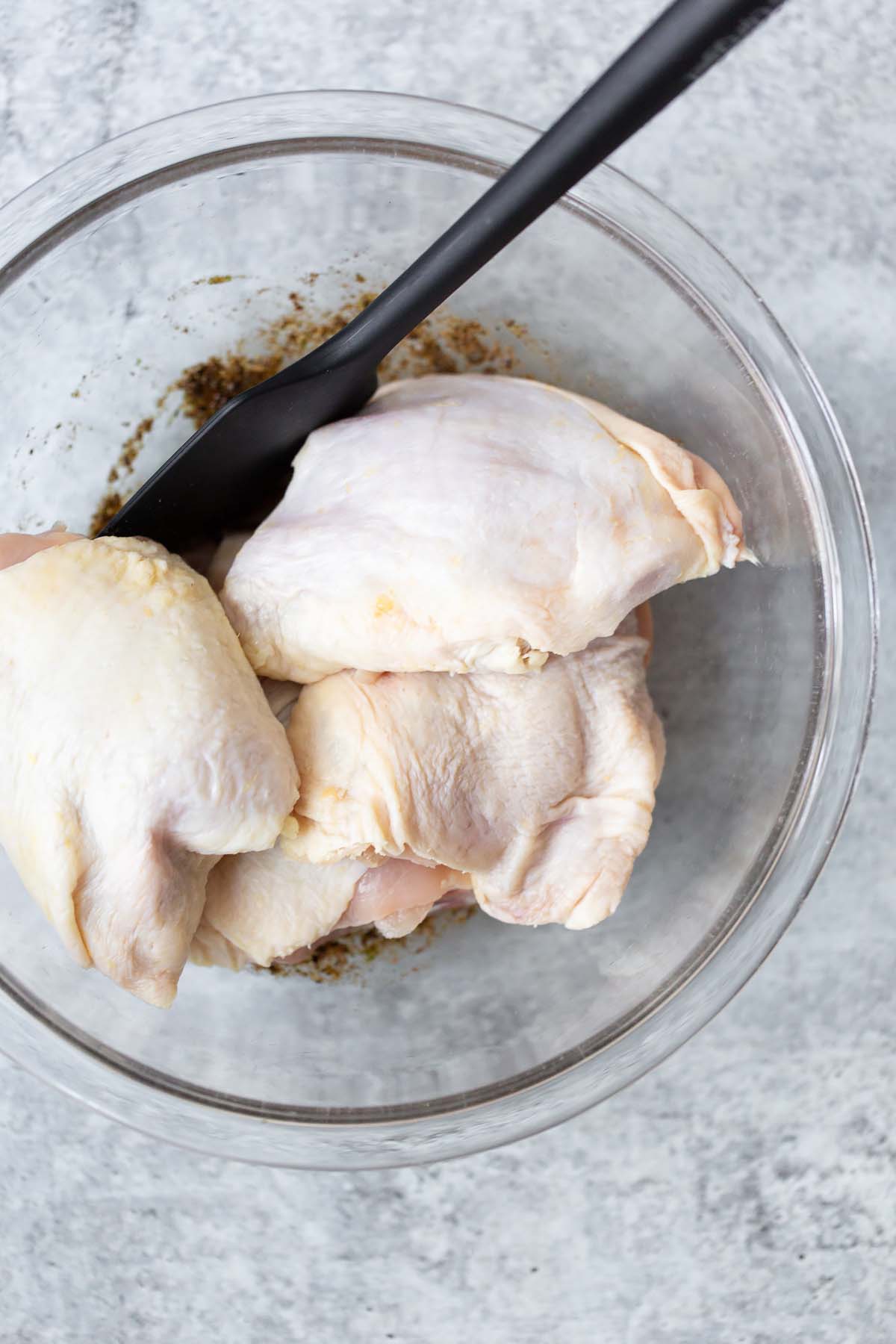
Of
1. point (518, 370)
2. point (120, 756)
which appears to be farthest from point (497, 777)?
point (518, 370)

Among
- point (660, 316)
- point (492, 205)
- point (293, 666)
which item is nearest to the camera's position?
point (492, 205)

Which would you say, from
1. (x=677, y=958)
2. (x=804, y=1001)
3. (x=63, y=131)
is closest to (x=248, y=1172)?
(x=677, y=958)

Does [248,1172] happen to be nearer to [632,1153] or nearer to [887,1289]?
[632,1153]

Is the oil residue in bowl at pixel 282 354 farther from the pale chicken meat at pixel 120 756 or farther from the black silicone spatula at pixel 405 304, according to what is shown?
the pale chicken meat at pixel 120 756

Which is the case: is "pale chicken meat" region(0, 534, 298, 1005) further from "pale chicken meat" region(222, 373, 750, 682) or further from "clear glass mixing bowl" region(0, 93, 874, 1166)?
"clear glass mixing bowl" region(0, 93, 874, 1166)

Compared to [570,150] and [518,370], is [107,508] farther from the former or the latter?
[570,150]

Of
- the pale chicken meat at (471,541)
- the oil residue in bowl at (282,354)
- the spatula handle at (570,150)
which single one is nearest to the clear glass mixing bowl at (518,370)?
the oil residue in bowl at (282,354)

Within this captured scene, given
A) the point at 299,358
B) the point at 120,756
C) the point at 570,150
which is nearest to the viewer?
the point at 570,150

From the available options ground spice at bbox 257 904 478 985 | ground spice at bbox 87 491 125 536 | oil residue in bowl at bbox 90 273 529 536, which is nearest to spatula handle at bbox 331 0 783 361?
oil residue in bowl at bbox 90 273 529 536
